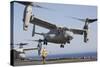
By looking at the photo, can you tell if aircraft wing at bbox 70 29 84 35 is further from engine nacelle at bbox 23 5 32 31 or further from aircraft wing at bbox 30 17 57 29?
engine nacelle at bbox 23 5 32 31

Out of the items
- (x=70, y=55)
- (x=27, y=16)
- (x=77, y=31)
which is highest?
(x=27, y=16)

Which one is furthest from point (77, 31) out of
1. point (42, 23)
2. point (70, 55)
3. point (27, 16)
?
point (27, 16)

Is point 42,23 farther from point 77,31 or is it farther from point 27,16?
point 77,31

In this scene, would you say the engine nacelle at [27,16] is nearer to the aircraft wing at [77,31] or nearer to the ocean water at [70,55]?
the ocean water at [70,55]

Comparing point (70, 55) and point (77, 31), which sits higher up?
point (77, 31)

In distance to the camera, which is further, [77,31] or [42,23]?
[77,31]

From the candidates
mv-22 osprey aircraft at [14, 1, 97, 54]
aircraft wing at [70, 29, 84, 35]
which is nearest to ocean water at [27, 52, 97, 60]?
mv-22 osprey aircraft at [14, 1, 97, 54]

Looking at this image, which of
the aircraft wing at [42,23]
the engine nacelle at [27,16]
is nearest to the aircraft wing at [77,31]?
the aircraft wing at [42,23]

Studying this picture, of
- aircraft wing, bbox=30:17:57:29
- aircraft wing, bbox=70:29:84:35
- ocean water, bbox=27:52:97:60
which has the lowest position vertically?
ocean water, bbox=27:52:97:60

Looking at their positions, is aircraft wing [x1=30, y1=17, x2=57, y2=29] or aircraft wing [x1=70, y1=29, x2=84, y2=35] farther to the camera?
aircraft wing [x1=70, y1=29, x2=84, y2=35]
